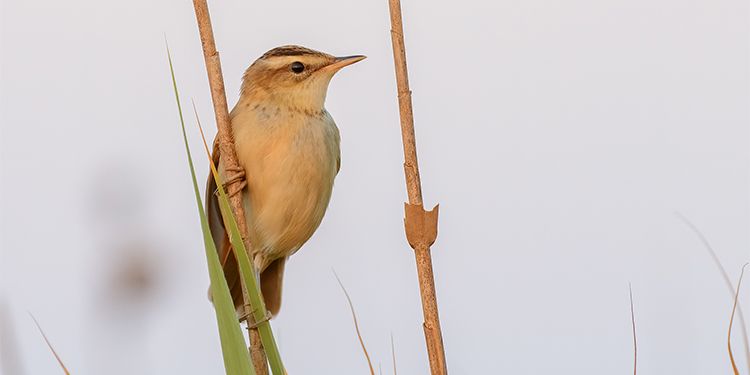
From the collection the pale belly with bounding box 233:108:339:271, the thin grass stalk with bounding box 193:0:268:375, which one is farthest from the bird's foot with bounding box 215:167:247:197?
the thin grass stalk with bounding box 193:0:268:375

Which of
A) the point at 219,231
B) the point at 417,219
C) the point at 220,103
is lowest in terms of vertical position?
the point at 219,231

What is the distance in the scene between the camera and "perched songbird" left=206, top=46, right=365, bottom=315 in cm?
172

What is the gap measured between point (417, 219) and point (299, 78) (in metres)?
0.84

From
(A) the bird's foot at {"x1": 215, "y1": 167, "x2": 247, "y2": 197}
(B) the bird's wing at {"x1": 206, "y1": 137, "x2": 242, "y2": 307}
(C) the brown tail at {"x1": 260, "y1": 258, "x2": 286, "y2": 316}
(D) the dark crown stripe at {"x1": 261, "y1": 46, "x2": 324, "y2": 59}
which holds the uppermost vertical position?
(D) the dark crown stripe at {"x1": 261, "y1": 46, "x2": 324, "y2": 59}

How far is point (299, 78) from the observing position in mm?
1851

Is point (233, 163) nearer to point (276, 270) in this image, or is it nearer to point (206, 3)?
point (206, 3)

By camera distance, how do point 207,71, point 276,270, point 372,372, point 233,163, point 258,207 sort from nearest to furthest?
point 372,372 < point 207,71 < point 233,163 < point 258,207 < point 276,270

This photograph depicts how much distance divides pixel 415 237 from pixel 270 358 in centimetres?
23

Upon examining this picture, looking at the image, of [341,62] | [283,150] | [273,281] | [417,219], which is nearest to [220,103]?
[417,219]

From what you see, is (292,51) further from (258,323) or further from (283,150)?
(258,323)

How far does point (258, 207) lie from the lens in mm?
1759

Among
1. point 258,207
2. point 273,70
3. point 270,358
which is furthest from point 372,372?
point 273,70

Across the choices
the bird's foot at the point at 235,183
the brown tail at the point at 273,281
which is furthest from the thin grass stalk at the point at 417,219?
the brown tail at the point at 273,281

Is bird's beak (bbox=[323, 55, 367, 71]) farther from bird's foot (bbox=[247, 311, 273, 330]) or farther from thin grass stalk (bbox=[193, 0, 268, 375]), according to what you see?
bird's foot (bbox=[247, 311, 273, 330])
